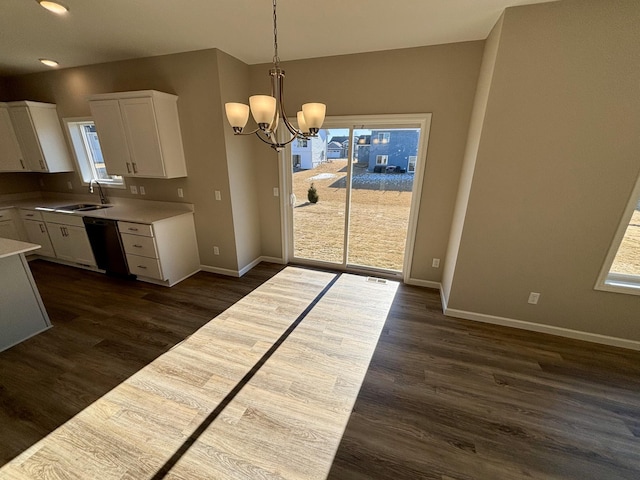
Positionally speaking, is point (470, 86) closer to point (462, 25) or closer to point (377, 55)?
point (462, 25)

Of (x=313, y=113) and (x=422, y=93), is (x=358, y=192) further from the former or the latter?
(x=313, y=113)

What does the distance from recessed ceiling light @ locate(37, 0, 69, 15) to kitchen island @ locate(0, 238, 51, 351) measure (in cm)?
191

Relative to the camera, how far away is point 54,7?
194 centimetres

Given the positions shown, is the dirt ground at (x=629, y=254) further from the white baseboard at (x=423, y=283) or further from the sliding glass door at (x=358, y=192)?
the sliding glass door at (x=358, y=192)

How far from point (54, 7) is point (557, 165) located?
423cm

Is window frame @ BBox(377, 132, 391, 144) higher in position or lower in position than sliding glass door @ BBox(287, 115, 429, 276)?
higher

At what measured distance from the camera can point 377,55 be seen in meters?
2.75

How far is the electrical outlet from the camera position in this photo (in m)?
2.41

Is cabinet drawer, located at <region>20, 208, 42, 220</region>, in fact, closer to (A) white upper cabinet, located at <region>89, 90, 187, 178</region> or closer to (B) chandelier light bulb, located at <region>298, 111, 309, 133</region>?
(A) white upper cabinet, located at <region>89, 90, 187, 178</region>

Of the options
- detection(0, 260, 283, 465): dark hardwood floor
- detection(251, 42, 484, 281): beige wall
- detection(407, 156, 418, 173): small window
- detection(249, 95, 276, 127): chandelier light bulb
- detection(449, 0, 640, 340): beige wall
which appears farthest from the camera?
detection(407, 156, 418, 173): small window

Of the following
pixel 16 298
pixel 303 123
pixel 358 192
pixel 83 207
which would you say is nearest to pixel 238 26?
pixel 303 123

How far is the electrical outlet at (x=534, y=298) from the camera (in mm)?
2410

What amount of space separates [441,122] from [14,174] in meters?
6.54

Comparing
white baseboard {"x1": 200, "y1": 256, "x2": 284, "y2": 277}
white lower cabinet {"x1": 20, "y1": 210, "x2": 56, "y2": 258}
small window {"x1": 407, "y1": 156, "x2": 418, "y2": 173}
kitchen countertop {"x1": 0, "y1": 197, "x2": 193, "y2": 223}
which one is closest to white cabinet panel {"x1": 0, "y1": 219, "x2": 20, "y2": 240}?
white lower cabinet {"x1": 20, "y1": 210, "x2": 56, "y2": 258}
